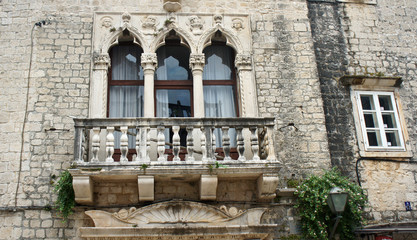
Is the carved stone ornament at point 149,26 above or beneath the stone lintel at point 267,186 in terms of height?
above

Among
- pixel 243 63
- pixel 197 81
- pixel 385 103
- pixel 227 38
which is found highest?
pixel 227 38

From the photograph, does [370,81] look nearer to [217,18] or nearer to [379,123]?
[379,123]

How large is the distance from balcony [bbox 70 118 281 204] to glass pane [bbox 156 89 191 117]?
1197 millimetres

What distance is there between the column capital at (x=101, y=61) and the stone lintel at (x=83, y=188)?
97.1 inches

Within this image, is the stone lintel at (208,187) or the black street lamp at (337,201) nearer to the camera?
the black street lamp at (337,201)

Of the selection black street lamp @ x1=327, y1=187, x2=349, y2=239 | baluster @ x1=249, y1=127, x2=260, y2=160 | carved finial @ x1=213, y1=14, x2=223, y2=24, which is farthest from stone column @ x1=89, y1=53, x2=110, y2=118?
black street lamp @ x1=327, y1=187, x2=349, y2=239

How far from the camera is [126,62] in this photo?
9.93 metres

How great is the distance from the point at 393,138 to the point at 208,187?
4.17m

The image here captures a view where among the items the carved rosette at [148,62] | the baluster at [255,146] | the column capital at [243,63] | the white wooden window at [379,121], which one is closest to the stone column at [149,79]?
the carved rosette at [148,62]

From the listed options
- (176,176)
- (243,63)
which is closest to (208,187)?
(176,176)

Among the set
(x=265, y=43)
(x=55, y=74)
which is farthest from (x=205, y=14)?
(x=55, y=74)

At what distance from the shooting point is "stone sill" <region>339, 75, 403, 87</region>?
9.80 metres

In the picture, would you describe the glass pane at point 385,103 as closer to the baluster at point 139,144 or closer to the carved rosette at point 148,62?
the carved rosette at point 148,62

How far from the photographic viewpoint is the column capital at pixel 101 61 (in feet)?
30.7
